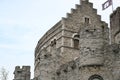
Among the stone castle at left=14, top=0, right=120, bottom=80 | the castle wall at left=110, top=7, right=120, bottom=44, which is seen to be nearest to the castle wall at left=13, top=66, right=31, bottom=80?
the stone castle at left=14, top=0, right=120, bottom=80

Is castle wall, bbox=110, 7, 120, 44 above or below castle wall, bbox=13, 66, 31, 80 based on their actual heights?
above

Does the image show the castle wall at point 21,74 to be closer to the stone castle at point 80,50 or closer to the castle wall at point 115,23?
the stone castle at point 80,50

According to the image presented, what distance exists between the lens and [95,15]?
143 ft

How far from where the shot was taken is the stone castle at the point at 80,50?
96.7ft

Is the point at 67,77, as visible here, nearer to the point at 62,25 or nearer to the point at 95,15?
the point at 62,25

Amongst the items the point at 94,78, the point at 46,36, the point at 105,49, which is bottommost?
the point at 94,78

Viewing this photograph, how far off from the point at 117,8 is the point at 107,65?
7294mm

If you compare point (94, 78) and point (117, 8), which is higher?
point (117, 8)

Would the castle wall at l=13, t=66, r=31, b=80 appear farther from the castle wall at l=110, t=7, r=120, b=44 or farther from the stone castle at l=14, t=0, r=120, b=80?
the castle wall at l=110, t=7, r=120, b=44

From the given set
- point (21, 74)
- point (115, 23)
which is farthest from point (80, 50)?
point (21, 74)

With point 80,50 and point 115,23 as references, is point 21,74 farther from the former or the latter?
point 80,50

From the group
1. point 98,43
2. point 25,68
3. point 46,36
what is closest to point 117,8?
point 98,43

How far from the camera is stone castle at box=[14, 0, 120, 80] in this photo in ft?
96.7

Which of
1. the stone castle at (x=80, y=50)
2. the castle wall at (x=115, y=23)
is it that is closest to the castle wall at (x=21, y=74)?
the stone castle at (x=80, y=50)
